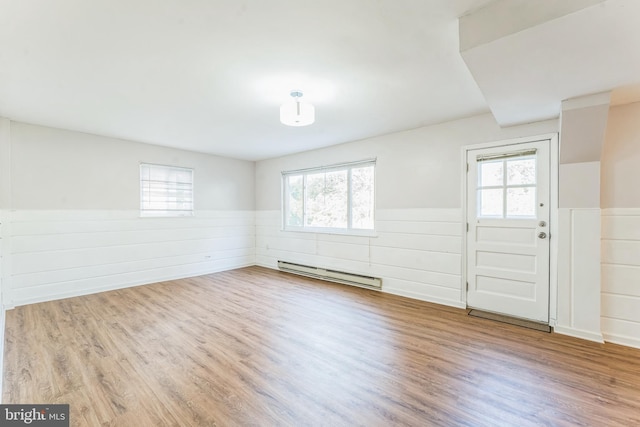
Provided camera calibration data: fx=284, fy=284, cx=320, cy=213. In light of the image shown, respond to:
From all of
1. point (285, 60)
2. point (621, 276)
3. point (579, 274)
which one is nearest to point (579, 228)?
point (579, 274)

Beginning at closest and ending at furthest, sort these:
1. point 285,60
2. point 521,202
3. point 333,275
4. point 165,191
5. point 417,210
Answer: point 285,60 < point 521,202 < point 417,210 < point 333,275 < point 165,191

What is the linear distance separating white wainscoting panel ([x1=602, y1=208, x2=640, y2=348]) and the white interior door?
451 mm

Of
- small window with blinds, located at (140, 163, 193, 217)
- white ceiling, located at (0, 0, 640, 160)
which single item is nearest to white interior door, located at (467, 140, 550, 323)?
white ceiling, located at (0, 0, 640, 160)

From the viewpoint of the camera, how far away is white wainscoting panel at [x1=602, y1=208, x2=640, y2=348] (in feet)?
8.64

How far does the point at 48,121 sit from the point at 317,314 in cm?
424

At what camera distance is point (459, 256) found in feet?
11.9

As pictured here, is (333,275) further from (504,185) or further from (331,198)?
(504,185)

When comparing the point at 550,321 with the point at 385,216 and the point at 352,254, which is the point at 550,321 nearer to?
the point at 385,216

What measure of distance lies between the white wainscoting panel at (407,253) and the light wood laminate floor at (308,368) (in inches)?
15.9

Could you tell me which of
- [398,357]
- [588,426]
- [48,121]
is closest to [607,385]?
[588,426]

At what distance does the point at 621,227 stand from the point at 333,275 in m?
3.57

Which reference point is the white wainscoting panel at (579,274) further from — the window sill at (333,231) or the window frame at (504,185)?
the window sill at (333,231)

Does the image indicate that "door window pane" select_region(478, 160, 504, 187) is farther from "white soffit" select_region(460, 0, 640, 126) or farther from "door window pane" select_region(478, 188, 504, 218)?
"white soffit" select_region(460, 0, 640, 126)

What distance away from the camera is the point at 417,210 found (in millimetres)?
3992
